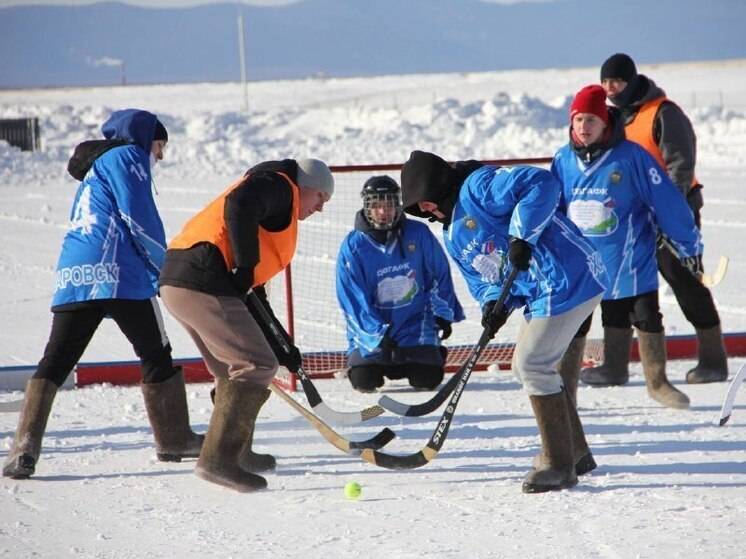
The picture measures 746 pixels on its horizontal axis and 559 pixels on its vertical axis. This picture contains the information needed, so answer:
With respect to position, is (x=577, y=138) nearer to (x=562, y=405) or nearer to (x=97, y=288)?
(x=562, y=405)

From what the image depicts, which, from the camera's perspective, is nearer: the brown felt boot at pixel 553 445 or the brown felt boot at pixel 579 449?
the brown felt boot at pixel 553 445

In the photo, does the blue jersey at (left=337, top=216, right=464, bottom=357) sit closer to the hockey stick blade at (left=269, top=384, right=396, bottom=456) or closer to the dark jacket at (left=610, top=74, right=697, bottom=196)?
the dark jacket at (left=610, top=74, right=697, bottom=196)

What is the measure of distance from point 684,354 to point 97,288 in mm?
3813

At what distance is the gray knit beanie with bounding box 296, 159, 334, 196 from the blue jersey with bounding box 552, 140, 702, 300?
1698mm

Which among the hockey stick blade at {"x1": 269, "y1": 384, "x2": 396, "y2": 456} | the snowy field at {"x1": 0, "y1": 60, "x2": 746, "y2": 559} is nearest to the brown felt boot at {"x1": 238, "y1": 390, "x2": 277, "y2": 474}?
the snowy field at {"x1": 0, "y1": 60, "x2": 746, "y2": 559}

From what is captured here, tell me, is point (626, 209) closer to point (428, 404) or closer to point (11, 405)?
point (428, 404)

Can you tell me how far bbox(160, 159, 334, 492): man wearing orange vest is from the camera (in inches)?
201

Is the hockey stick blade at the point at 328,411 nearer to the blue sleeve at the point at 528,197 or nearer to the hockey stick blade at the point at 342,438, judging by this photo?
the hockey stick blade at the point at 342,438

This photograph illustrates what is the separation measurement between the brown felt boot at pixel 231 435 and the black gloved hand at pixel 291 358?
0.89 ft

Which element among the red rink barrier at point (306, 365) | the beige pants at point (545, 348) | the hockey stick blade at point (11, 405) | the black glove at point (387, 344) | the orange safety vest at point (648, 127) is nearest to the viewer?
the beige pants at point (545, 348)

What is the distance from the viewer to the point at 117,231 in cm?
562

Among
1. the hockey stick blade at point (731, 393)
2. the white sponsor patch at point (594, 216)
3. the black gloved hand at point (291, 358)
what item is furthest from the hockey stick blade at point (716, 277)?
the black gloved hand at point (291, 358)

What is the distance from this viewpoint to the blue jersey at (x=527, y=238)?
4957 mm

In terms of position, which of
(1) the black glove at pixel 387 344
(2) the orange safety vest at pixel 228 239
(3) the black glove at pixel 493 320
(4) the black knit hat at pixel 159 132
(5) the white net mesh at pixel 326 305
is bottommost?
(5) the white net mesh at pixel 326 305
